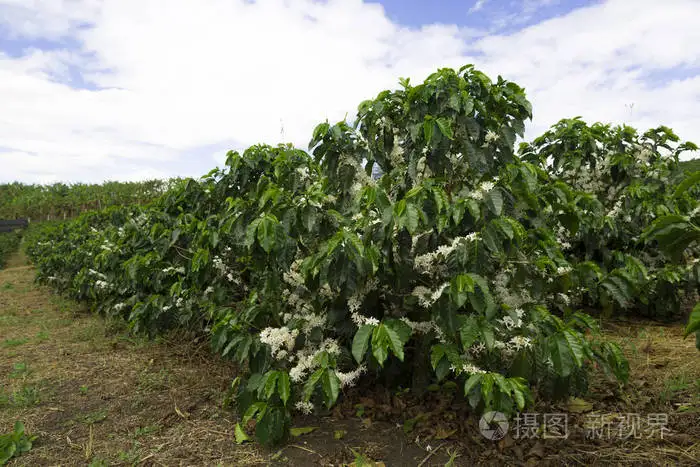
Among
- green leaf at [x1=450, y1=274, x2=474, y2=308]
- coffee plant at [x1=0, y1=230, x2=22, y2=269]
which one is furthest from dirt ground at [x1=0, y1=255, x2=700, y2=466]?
coffee plant at [x1=0, y1=230, x2=22, y2=269]

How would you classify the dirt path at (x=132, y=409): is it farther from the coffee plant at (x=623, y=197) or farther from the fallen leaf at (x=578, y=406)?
the coffee plant at (x=623, y=197)

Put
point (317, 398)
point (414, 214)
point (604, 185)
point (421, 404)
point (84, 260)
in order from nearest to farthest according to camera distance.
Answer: point (414, 214) → point (317, 398) → point (421, 404) → point (604, 185) → point (84, 260)

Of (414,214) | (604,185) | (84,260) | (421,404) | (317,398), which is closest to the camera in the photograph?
(414,214)

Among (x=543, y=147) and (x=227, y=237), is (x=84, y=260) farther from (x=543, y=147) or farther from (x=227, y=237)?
(x=543, y=147)

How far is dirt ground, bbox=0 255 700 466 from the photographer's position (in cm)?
257

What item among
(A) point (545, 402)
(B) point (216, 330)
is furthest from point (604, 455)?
(B) point (216, 330)

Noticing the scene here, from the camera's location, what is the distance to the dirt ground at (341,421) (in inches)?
101

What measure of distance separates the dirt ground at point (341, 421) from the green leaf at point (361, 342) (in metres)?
0.61

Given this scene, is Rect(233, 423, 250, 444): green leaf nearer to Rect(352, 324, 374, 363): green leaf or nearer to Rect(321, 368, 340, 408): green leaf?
Rect(321, 368, 340, 408): green leaf

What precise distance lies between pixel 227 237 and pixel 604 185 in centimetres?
402

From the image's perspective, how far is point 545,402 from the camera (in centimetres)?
301

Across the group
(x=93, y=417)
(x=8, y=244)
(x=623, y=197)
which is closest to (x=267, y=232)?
(x=93, y=417)

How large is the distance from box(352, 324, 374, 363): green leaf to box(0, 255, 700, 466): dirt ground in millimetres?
609

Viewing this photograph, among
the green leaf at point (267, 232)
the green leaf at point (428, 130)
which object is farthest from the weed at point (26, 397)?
the green leaf at point (428, 130)
